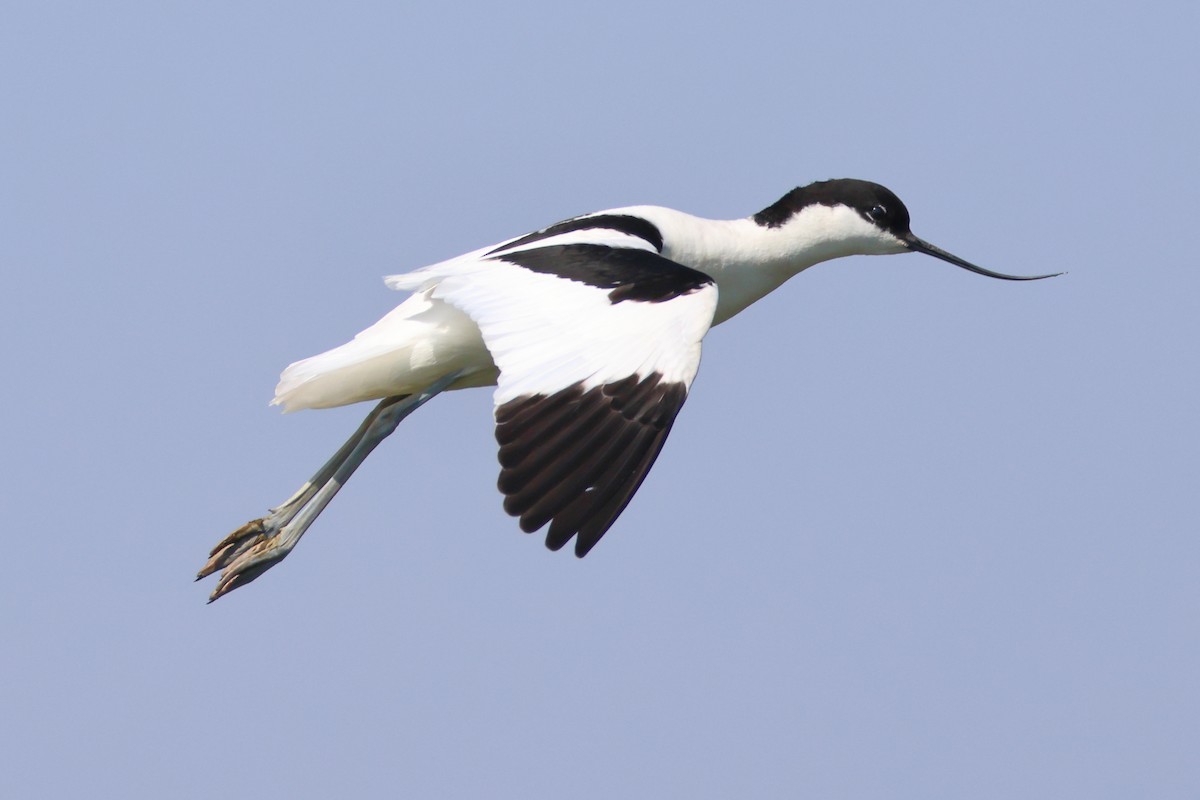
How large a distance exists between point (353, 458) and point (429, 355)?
805 mm

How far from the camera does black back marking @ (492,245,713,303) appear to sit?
7098 mm

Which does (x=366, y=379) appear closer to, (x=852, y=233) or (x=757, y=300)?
(x=757, y=300)

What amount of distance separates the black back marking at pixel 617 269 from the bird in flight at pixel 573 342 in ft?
0.04

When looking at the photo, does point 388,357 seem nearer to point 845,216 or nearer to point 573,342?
point 573,342

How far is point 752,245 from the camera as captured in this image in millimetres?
9180

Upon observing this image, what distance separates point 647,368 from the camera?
6621mm

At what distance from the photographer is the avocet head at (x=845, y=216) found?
9422 millimetres

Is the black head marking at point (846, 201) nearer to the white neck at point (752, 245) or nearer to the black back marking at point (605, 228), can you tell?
the white neck at point (752, 245)

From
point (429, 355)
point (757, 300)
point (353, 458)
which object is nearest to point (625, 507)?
point (429, 355)

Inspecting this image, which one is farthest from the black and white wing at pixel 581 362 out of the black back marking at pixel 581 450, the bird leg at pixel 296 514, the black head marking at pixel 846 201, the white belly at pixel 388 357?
the black head marking at pixel 846 201

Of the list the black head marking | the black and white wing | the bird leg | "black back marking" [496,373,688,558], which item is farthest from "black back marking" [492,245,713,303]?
the black head marking

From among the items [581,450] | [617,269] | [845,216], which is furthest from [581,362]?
[845,216]

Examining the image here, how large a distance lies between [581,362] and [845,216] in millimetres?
3308

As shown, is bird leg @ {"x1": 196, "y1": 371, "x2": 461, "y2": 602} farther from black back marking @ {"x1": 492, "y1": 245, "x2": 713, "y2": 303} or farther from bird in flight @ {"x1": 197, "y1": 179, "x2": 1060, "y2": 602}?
black back marking @ {"x1": 492, "y1": 245, "x2": 713, "y2": 303}
